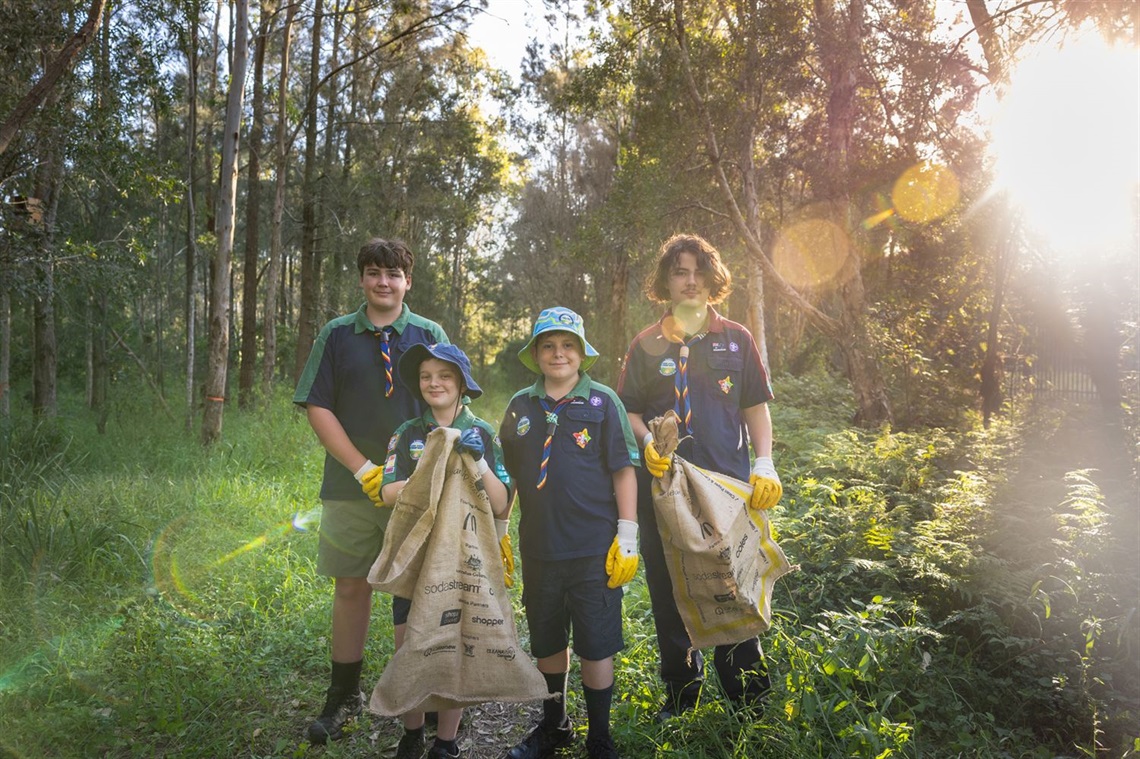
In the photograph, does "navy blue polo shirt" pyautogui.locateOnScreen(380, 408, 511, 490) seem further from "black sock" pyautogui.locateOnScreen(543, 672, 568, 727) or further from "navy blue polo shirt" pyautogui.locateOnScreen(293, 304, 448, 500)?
"black sock" pyautogui.locateOnScreen(543, 672, 568, 727)

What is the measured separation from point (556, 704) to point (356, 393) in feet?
5.51

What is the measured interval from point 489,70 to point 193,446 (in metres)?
19.0

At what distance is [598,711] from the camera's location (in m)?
2.95

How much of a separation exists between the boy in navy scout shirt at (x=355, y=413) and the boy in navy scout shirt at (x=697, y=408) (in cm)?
120

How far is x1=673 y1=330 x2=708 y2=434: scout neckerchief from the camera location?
3262 millimetres

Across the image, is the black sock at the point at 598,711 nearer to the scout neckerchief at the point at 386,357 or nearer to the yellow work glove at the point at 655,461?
the yellow work glove at the point at 655,461

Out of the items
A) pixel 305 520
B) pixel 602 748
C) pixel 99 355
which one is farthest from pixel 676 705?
pixel 99 355

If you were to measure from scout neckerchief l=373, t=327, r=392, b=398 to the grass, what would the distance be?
1668mm

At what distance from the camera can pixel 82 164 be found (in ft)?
29.5

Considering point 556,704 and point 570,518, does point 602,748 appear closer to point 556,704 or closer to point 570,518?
point 556,704

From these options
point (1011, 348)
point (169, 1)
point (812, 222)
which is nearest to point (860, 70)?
point (812, 222)

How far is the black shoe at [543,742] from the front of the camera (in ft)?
10.0

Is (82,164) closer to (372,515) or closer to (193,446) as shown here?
(193,446)

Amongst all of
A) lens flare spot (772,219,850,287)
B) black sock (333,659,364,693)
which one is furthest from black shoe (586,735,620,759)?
lens flare spot (772,219,850,287)
